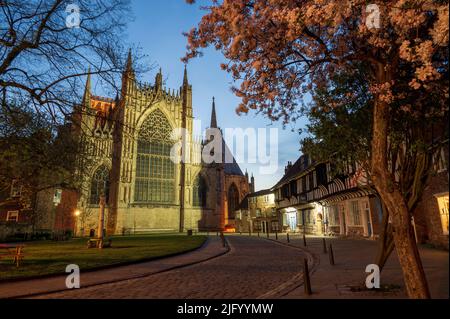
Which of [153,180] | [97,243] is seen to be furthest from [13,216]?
[97,243]

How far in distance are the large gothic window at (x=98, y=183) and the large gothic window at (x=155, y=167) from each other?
15.6 ft

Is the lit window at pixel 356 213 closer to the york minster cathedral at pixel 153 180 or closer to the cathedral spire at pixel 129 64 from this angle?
the cathedral spire at pixel 129 64

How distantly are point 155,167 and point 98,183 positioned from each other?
9.01 meters

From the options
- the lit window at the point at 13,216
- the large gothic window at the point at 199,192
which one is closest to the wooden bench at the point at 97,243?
the lit window at the point at 13,216

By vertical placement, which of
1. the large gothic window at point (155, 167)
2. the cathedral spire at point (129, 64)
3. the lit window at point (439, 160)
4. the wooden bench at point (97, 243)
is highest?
the large gothic window at point (155, 167)

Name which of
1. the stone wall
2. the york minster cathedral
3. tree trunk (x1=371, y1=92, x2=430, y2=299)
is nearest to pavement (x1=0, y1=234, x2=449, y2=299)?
tree trunk (x1=371, y1=92, x2=430, y2=299)

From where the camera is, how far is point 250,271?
10477 millimetres

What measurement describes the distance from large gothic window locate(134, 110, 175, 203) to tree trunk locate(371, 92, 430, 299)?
1698 inches

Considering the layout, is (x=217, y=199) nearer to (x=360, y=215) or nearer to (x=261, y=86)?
(x=360, y=215)

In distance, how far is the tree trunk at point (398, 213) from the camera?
480 cm

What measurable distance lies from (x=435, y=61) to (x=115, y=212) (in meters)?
43.5

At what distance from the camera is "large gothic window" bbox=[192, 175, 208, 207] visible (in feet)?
169
